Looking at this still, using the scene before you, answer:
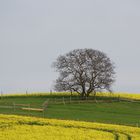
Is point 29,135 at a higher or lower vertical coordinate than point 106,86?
lower

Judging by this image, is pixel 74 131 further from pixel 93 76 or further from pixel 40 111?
pixel 93 76

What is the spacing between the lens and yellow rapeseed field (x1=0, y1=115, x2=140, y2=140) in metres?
48.6

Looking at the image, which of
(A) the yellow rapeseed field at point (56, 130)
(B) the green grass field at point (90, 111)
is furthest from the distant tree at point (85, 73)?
(A) the yellow rapeseed field at point (56, 130)

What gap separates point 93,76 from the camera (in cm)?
10888

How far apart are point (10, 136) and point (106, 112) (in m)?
36.4

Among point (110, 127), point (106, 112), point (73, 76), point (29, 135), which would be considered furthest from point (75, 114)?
point (73, 76)

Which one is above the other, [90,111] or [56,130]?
[90,111]

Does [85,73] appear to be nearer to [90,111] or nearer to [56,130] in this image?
[90,111]

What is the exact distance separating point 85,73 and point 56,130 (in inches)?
2207

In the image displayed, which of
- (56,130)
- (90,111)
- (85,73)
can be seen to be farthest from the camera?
(85,73)

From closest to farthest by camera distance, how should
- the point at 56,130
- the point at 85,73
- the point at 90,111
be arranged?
the point at 56,130 → the point at 90,111 → the point at 85,73

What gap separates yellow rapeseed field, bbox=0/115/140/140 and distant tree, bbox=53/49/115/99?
154 feet

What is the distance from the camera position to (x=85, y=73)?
109m

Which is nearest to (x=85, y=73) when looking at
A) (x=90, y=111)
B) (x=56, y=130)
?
(x=90, y=111)
